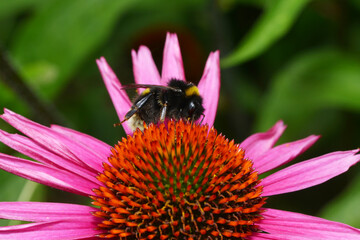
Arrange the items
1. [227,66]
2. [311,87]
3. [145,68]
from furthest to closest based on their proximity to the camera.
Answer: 1. [311,87]
2. [227,66]
3. [145,68]

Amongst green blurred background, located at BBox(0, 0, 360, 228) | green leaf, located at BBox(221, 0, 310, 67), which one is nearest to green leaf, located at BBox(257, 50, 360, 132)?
green blurred background, located at BBox(0, 0, 360, 228)

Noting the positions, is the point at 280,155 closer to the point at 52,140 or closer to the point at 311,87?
the point at 52,140

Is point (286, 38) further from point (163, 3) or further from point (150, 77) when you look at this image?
point (150, 77)

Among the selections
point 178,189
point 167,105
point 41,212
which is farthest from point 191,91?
point 41,212

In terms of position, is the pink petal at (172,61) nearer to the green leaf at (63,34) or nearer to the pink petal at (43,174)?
the pink petal at (43,174)

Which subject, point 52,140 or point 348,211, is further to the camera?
point 348,211
